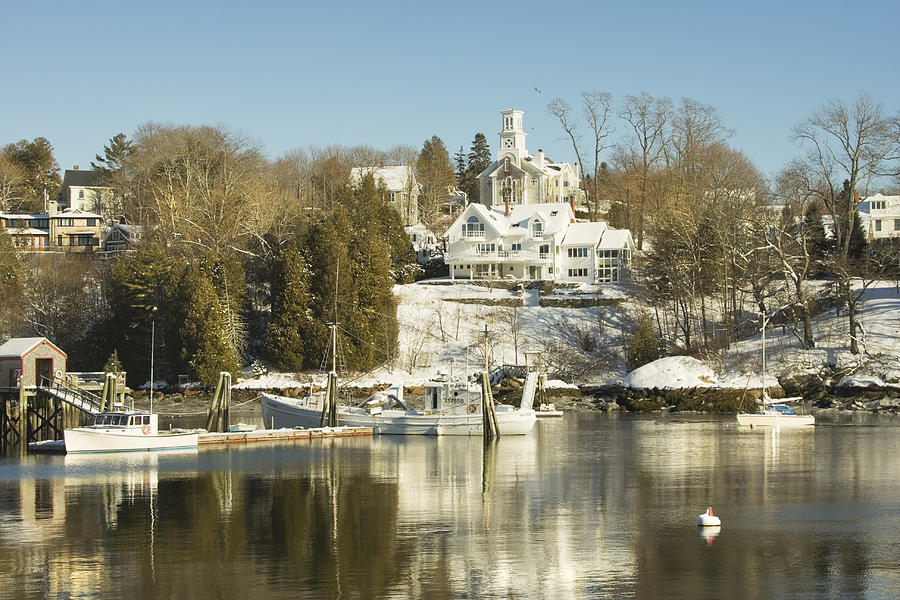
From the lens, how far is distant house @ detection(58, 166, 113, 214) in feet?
395

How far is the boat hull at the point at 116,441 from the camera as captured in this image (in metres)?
43.7

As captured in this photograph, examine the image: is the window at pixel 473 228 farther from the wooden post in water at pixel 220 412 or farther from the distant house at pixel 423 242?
the wooden post in water at pixel 220 412

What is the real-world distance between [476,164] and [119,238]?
5912 centimetres

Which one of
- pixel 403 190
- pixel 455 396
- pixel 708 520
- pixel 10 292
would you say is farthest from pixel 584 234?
pixel 708 520

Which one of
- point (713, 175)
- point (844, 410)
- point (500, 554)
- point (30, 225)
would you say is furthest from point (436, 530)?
point (30, 225)

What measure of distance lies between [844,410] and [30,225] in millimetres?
77917

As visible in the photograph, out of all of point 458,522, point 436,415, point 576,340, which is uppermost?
point 576,340

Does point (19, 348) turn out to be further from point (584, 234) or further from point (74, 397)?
point (584, 234)

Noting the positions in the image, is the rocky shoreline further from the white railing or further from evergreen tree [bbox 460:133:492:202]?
evergreen tree [bbox 460:133:492:202]

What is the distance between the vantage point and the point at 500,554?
24047 mm

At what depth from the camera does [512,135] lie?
10912 cm

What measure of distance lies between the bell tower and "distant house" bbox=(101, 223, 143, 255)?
122 ft

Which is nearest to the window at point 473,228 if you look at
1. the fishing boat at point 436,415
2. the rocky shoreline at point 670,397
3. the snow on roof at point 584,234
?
the snow on roof at point 584,234

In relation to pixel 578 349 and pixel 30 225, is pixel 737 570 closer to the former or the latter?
pixel 578 349
